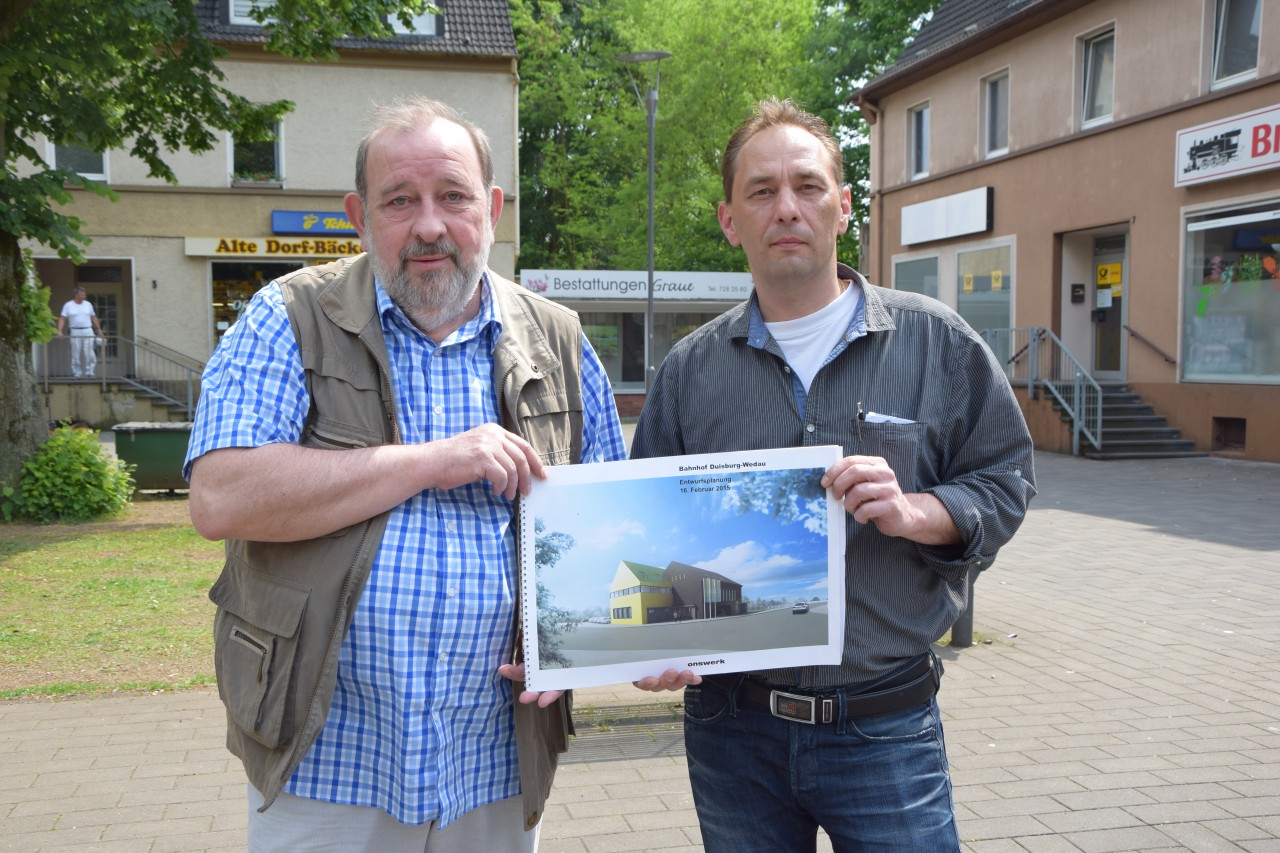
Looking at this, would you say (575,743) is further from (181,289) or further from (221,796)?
(181,289)

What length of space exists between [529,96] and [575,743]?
41025 mm

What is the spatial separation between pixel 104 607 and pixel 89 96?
7.22 meters

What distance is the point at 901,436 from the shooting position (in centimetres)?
229

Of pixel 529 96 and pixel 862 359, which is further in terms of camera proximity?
pixel 529 96

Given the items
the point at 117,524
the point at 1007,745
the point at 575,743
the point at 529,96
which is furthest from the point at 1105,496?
the point at 529,96

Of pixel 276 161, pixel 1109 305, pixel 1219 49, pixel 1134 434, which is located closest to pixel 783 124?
pixel 1134 434

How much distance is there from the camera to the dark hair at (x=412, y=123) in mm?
2305

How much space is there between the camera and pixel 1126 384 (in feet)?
63.9

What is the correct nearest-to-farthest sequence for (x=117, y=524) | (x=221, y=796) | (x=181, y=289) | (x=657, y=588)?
(x=657, y=588), (x=221, y=796), (x=117, y=524), (x=181, y=289)

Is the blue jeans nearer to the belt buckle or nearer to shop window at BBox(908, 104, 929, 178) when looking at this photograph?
the belt buckle

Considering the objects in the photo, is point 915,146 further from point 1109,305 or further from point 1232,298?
point 1232,298

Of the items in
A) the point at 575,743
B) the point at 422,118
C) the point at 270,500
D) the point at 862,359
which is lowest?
the point at 575,743

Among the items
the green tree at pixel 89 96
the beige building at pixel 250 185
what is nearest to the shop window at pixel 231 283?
the beige building at pixel 250 185

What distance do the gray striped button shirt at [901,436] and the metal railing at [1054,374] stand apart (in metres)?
16.6
